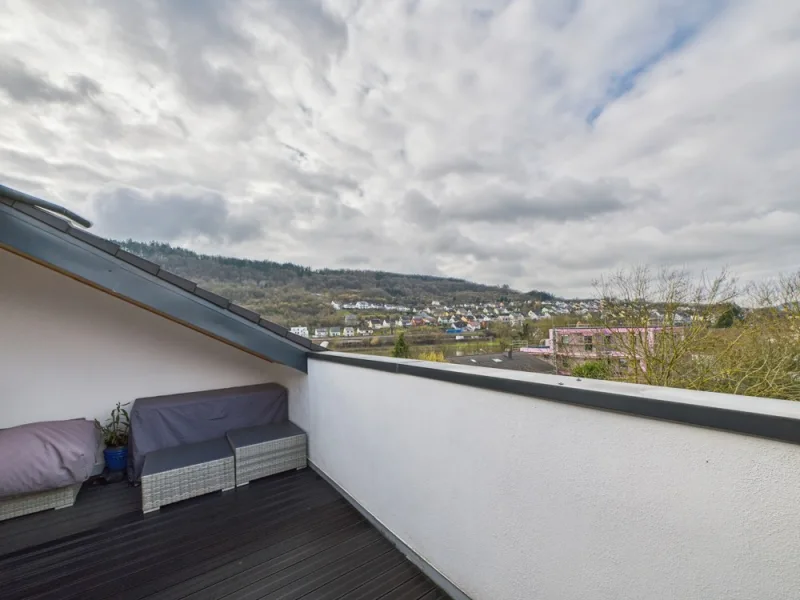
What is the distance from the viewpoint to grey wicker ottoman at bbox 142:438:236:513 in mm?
2973

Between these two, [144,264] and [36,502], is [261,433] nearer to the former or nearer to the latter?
[36,502]

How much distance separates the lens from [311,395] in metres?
3.68

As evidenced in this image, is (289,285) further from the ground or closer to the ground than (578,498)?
further from the ground

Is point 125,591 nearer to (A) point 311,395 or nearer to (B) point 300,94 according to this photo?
(A) point 311,395

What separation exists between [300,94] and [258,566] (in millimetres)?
6942

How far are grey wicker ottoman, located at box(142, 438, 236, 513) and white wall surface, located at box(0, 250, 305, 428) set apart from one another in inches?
40.4

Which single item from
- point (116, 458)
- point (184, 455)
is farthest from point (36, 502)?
Answer: point (184, 455)

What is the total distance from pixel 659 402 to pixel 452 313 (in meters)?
8.58

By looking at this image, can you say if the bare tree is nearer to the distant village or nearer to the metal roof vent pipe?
the distant village

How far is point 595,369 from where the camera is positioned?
7.95 metres

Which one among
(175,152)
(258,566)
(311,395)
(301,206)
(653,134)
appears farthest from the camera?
(301,206)

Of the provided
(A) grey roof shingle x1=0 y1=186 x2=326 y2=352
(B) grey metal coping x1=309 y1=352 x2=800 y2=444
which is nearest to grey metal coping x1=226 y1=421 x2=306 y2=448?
(A) grey roof shingle x1=0 y1=186 x2=326 y2=352

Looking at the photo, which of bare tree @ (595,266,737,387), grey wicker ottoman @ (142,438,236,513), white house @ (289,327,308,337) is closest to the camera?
grey wicker ottoman @ (142,438,236,513)

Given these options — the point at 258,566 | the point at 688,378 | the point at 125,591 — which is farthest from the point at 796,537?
the point at 688,378
